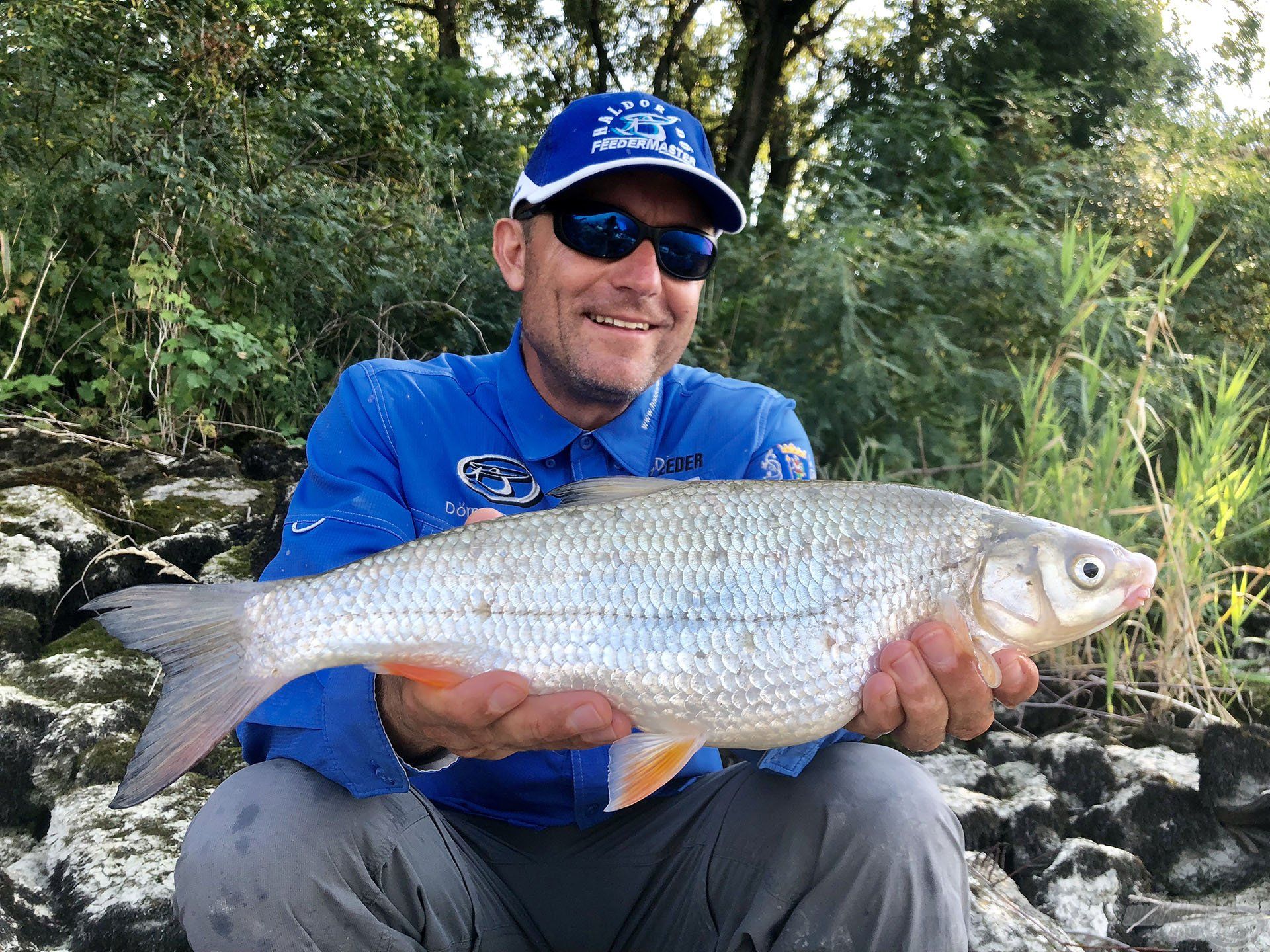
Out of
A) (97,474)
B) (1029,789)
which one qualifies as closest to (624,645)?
(1029,789)

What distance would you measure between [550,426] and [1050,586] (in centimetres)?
119

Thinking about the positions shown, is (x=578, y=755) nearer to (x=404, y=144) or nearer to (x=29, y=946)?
(x=29, y=946)

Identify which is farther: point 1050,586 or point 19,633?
point 19,633

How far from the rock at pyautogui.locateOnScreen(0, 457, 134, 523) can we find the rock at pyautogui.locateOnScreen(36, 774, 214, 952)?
197 centimetres

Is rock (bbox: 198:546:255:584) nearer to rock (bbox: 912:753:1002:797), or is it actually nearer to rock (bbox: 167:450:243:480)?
rock (bbox: 167:450:243:480)

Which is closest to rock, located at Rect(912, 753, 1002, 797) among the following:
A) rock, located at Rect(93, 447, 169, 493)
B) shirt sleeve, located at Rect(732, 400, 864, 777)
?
shirt sleeve, located at Rect(732, 400, 864, 777)

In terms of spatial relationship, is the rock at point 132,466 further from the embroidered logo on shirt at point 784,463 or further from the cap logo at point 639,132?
the embroidered logo on shirt at point 784,463

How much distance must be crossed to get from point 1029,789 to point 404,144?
6905 mm

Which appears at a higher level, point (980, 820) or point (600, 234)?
point (600, 234)

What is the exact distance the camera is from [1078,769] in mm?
3096

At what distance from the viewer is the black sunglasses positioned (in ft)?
7.98

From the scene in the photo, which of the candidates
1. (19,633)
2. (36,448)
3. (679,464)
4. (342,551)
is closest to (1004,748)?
(679,464)

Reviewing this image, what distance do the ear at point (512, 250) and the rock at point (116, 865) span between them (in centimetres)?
165

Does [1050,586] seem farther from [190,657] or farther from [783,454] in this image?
[190,657]
